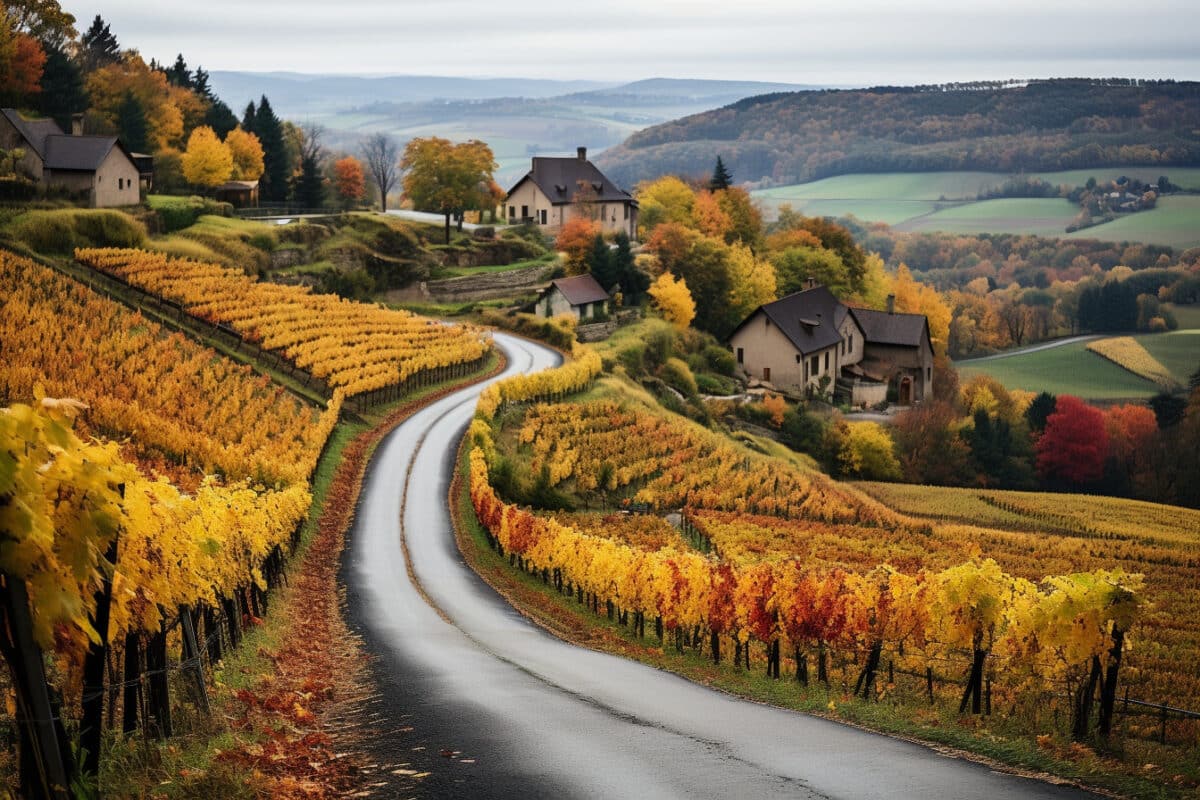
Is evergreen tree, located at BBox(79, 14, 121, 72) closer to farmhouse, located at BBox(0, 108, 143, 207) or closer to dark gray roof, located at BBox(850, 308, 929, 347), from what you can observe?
farmhouse, located at BBox(0, 108, 143, 207)

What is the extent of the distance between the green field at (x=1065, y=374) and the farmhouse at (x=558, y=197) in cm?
3956

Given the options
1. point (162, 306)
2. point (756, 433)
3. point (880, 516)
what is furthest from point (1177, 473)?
point (162, 306)

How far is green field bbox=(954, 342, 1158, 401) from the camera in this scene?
116 m

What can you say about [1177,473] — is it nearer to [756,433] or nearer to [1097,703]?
[756,433]

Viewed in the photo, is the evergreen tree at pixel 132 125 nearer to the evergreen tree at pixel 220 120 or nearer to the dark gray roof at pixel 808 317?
the evergreen tree at pixel 220 120

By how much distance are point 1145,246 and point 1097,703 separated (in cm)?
18387

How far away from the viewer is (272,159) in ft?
303

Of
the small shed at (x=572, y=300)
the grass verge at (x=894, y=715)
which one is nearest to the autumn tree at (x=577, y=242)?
the small shed at (x=572, y=300)

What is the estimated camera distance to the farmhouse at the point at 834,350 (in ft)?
278

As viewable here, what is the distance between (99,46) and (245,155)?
2701 centimetres

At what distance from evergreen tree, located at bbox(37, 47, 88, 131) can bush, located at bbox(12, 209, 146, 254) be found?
18.3m

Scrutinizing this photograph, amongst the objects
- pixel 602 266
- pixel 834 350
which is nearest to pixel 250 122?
pixel 602 266

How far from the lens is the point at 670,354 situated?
8006 centimetres

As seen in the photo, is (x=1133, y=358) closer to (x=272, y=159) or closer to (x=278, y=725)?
(x=272, y=159)
